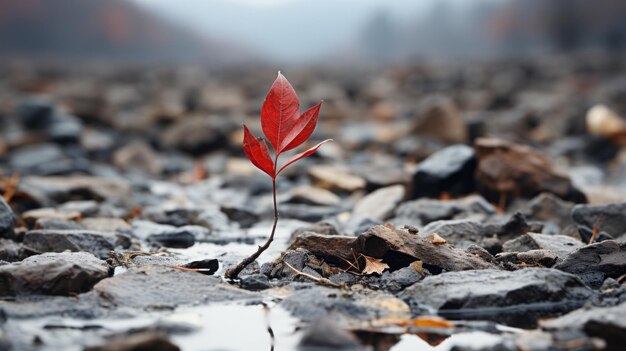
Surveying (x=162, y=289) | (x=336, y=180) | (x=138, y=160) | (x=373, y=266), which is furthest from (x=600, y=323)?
(x=138, y=160)

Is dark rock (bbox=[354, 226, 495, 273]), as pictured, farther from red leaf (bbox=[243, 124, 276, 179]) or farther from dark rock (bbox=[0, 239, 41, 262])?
dark rock (bbox=[0, 239, 41, 262])

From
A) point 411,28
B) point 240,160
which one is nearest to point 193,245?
point 240,160

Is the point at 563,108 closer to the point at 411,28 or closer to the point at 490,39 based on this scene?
the point at 490,39

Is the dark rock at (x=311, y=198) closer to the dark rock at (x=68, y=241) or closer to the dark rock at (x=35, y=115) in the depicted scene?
the dark rock at (x=68, y=241)

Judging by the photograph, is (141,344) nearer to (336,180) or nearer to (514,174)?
(514,174)

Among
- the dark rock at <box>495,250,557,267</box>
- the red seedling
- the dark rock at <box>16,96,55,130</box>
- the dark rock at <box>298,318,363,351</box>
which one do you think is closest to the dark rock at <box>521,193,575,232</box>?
the dark rock at <box>495,250,557,267</box>

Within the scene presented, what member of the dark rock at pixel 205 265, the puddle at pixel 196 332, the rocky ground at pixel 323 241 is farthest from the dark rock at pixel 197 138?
the puddle at pixel 196 332
